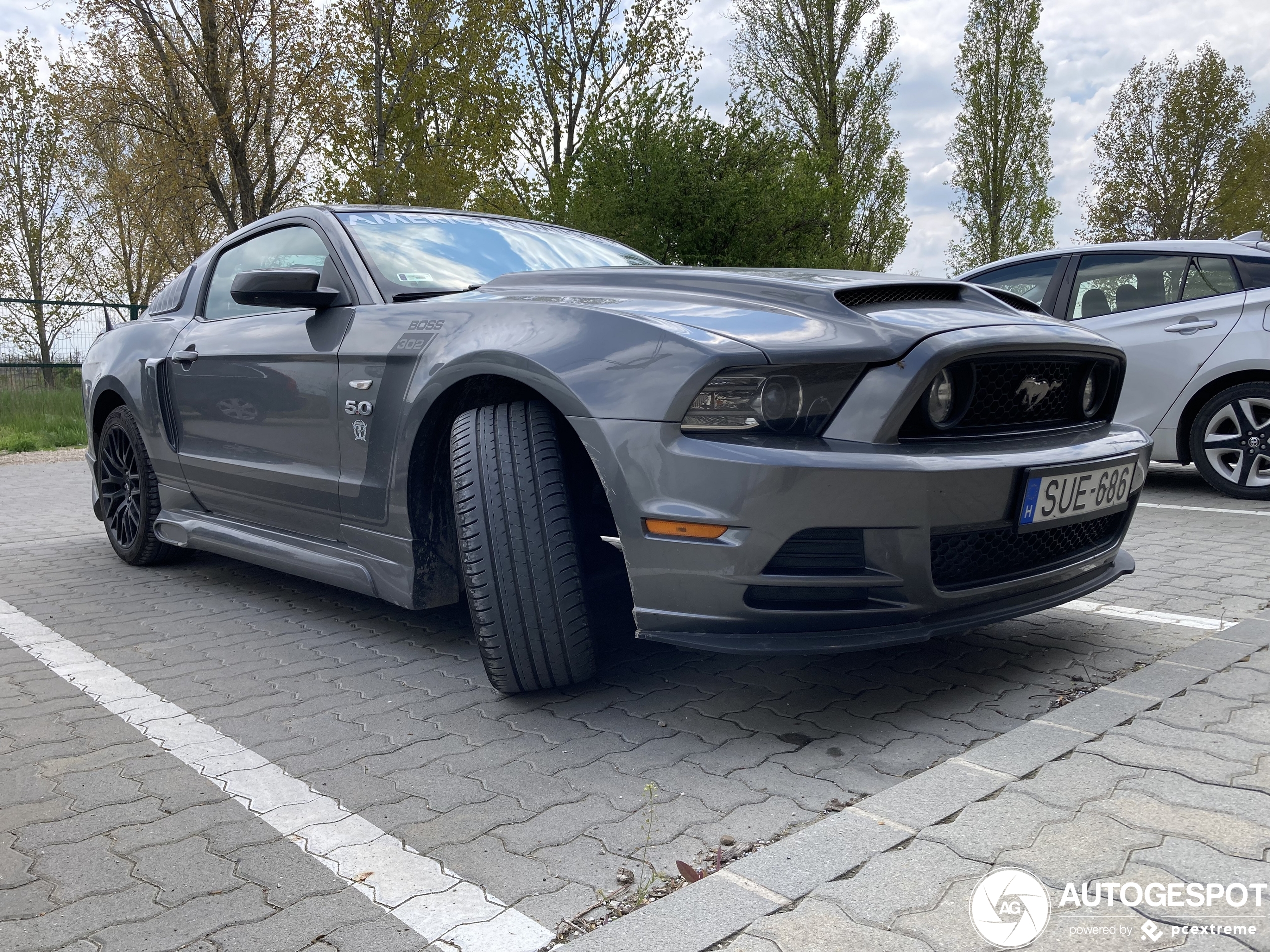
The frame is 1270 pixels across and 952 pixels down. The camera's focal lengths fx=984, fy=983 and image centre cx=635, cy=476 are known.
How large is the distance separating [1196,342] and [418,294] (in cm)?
495

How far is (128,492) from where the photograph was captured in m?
4.73

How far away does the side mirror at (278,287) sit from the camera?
3061mm

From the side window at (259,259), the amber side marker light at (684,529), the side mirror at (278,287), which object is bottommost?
the amber side marker light at (684,529)

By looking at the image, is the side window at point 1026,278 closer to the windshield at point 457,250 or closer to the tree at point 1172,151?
the windshield at point 457,250

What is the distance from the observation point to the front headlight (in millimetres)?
2219

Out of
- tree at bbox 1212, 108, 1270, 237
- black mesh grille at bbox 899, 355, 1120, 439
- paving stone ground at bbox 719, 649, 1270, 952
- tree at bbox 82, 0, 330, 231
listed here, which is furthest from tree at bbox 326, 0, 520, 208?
tree at bbox 1212, 108, 1270, 237

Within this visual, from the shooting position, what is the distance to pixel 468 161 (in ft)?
48.4

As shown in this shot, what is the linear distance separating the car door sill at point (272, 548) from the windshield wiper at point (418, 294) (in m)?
0.82

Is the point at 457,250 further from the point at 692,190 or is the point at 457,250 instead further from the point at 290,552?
the point at 692,190

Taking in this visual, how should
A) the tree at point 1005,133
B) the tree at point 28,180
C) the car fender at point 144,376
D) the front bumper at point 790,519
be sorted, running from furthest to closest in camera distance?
the tree at point 1005,133, the tree at point 28,180, the car fender at point 144,376, the front bumper at point 790,519

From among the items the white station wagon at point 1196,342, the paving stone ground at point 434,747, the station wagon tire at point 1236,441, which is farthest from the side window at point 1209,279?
the paving stone ground at point 434,747

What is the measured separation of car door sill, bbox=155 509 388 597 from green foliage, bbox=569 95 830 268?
9657 millimetres

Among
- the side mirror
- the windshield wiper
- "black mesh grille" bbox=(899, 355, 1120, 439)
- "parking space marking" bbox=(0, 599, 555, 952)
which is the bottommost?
"parking space marking" bbox=(0, 599, 555, 952)

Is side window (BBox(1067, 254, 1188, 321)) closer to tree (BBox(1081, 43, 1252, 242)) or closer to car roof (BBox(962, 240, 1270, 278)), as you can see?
car roof (BBox(962, 240, 1270, 278))
